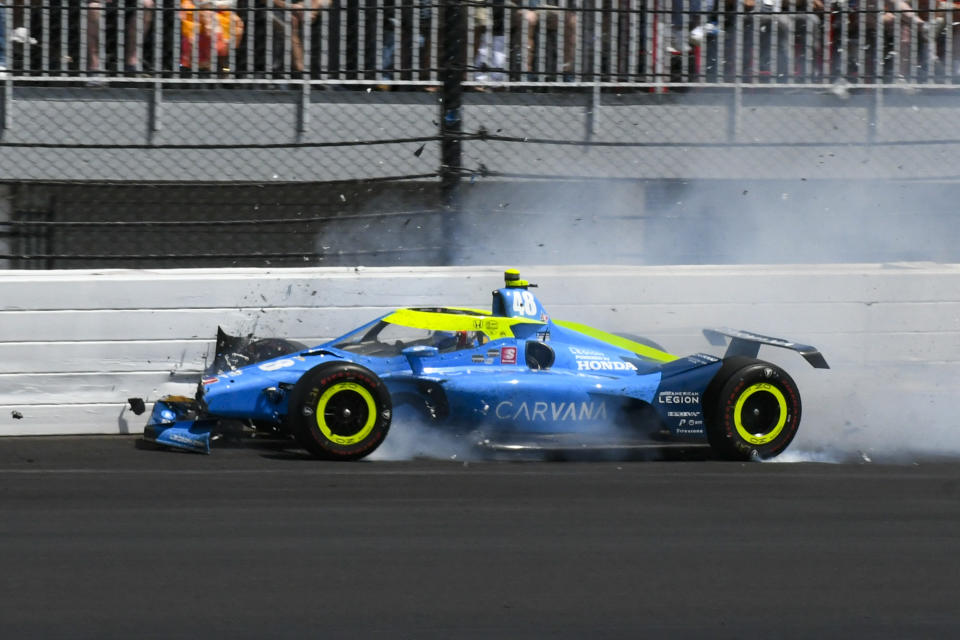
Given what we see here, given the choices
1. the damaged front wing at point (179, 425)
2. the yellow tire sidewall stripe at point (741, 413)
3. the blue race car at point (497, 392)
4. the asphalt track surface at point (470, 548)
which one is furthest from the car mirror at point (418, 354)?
the yellow tire sidewall stripe at point (741, 413)

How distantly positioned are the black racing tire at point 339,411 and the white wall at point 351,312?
104cm

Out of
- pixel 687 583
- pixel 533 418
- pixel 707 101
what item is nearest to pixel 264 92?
pixel 707 101

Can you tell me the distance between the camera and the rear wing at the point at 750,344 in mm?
7461

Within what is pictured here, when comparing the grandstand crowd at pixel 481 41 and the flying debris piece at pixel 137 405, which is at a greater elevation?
the grandstand crowd at pixel 481 41

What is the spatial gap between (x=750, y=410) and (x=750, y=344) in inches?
21.9

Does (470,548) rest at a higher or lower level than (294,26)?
lower

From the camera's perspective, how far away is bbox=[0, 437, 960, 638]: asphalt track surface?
170 inches

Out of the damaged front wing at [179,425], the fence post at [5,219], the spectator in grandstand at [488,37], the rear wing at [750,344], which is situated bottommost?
the damaged front wing at [179,425]

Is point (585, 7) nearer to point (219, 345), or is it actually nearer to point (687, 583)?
point (219, 345)

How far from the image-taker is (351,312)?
809cm

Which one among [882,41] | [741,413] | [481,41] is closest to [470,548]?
[741,413]

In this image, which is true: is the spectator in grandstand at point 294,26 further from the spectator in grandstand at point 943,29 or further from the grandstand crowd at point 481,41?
the spectator in grandstand at point 943,29

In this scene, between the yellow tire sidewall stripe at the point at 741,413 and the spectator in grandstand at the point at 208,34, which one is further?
the spectator in grandstand at the point at 208,34

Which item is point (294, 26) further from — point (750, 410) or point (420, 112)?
point (750, 410)
